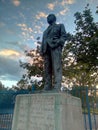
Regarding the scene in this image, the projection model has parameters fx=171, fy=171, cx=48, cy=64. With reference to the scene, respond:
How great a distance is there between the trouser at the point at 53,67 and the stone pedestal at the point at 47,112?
20.3 inches

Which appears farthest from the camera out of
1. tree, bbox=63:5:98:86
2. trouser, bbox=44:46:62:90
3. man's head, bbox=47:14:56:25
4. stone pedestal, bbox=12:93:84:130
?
tree, bbox=63:5:98:86

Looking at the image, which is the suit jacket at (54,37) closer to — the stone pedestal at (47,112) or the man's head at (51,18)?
the man's head at (51,18)

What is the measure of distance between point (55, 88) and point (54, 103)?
546mm

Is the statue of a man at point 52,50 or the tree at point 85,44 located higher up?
the tree at point 85,44

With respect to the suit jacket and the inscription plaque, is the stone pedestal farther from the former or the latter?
the suit jacket

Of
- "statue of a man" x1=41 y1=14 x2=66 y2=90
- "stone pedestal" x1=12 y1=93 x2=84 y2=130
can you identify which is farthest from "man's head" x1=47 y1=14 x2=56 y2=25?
"stone pedestal" x1=12 y1=93 x2=84 y2=130

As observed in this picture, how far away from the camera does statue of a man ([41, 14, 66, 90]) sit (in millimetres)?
5213

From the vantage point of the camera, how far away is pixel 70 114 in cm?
469

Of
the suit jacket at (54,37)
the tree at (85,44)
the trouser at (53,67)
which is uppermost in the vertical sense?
the tree at (85,44)

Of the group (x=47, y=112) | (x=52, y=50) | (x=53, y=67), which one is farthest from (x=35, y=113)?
(x=52, y=50)

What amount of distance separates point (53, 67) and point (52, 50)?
0.55 metres

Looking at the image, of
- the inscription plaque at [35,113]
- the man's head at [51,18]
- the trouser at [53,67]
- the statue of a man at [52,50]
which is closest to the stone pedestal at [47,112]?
the inscription plaque at [35,113]

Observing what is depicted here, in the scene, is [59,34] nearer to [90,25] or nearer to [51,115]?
[51,115]

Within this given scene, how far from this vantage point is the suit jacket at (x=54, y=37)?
5.29 meters
